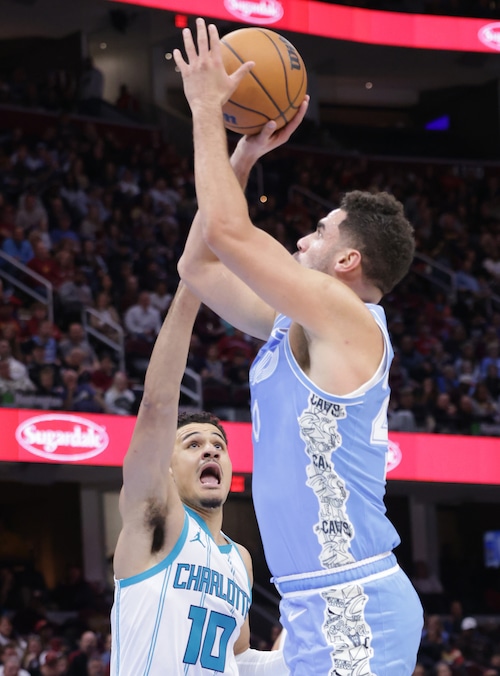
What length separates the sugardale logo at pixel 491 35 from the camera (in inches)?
710

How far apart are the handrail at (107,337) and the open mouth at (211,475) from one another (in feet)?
27.7

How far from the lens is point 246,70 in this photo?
10.8 feet

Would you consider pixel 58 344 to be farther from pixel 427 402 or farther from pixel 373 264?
pixel 373 264

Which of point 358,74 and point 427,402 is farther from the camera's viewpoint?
point 358,74

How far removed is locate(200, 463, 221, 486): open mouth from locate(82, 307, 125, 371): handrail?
27.7 feet

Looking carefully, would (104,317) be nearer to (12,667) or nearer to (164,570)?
(12,667)

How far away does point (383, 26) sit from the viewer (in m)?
18.0

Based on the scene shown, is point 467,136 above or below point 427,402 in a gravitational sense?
above

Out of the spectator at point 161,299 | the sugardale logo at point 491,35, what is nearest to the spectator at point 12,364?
the spectator at point 161,299

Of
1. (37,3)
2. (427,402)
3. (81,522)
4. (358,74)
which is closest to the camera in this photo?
(427,402)

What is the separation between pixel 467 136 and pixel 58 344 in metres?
13.3

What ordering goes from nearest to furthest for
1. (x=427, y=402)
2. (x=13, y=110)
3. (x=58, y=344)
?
(x=58, y=344) → (x=427, y=402) → (x=13, y=110)

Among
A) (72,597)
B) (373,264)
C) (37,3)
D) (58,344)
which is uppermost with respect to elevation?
(37,3)

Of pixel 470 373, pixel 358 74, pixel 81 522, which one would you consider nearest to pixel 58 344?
pixel 81 522
